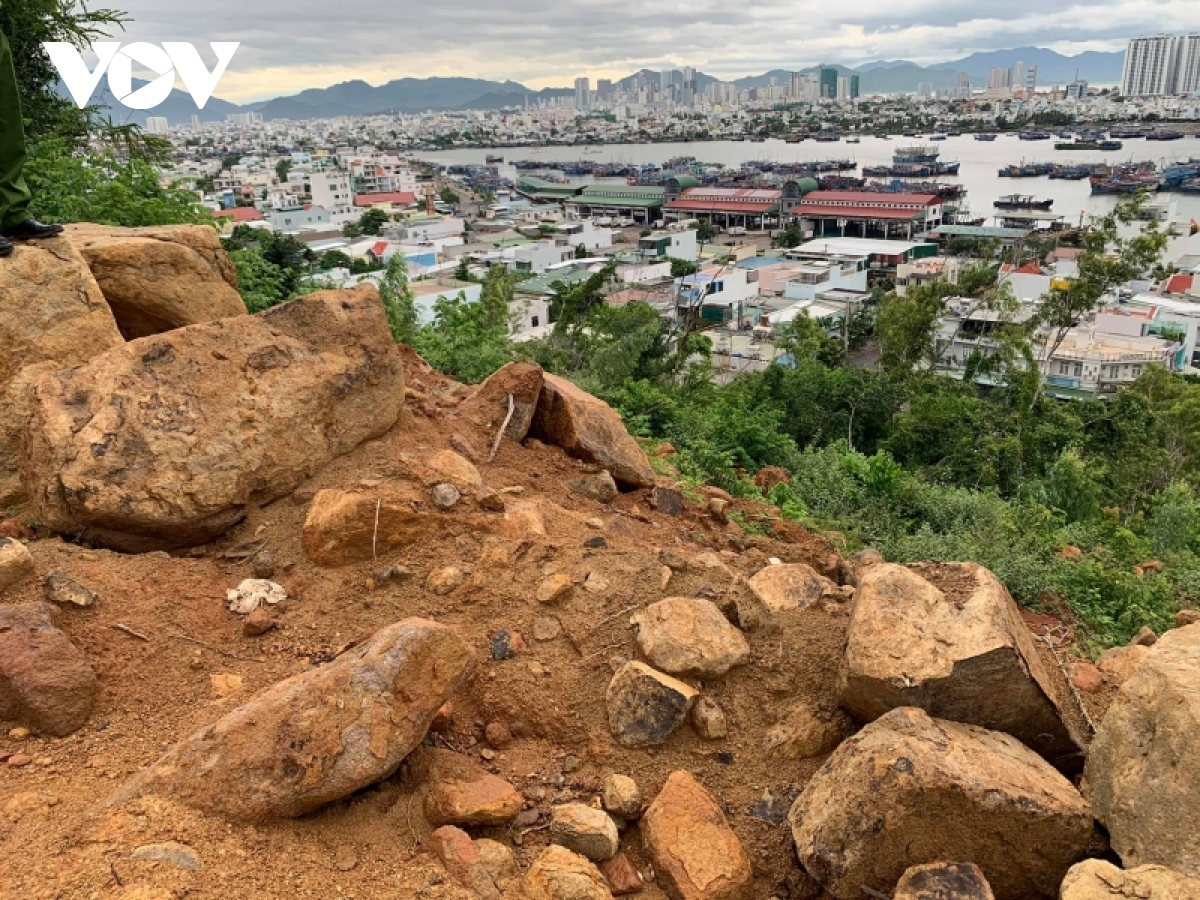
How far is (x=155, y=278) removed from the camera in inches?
179

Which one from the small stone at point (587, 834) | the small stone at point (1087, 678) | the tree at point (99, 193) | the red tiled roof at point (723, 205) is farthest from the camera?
the red tiled roof at point (723, 205)

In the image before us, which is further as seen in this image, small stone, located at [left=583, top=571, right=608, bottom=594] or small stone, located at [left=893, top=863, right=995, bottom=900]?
small stone, located at [left=583, top=571, right=608, bottom=594]

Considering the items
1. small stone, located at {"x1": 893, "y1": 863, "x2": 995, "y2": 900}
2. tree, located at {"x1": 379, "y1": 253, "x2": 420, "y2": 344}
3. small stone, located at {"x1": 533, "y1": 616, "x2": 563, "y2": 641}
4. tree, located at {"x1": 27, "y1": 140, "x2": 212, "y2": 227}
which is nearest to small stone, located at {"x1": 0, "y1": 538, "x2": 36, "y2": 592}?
small stone, located at {"x1": 533, "y1": 616, "x2": 563, "y2": 641}

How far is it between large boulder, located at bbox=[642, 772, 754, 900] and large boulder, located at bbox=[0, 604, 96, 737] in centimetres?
157

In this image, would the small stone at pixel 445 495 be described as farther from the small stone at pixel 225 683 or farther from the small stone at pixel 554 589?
the small stone at pixel 225 683

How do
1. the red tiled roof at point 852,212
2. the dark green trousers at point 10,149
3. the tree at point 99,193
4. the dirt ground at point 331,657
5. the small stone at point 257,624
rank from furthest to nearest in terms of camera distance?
the red tiled roof at point 852,212 < the tree at point 99,193 < the dark green trousers at point 10,149 < the small stone at point 257,624 < the dirt ground at point 331,657

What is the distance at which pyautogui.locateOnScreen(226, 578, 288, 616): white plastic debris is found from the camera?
9.76ft

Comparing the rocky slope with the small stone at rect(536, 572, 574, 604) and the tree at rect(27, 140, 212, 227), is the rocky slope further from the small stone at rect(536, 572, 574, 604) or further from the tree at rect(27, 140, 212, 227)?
the tree at rect(27, 140, 212, 227)

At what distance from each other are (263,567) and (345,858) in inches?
54.9

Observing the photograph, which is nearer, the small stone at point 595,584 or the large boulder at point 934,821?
the large boulder at point 934,821

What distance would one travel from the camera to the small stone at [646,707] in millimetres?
2568

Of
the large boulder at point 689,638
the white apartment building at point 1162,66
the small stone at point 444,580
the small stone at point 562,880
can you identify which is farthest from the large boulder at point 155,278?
the white apartment building at point 1162,66

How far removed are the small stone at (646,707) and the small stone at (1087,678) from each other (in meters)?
1.44

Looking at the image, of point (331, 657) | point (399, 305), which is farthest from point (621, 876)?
point (399, 305)
